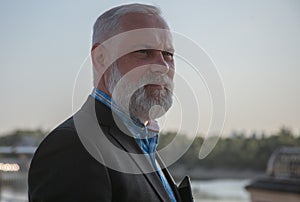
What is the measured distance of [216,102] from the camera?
0.86m

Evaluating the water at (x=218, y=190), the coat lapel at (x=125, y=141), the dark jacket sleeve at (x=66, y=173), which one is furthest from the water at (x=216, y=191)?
the dark jacket sleeve at (x=66, y=173)

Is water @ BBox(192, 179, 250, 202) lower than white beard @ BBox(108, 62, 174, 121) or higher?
lower

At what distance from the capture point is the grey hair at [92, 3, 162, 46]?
70cm

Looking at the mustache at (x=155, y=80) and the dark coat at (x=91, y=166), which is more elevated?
the mustache at (x=155, y=80)

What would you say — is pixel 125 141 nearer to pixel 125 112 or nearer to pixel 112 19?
pixel 125 112

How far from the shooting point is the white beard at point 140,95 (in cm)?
68

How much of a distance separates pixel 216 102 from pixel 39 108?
2.22 m

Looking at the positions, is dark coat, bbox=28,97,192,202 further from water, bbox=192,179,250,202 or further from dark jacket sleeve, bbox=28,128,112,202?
water, bbox=192,179,250,202

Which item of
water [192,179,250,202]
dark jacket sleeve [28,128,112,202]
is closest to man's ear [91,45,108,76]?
dark jacket sleeve [28,128,112,202]

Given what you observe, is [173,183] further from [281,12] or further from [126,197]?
[281,12]

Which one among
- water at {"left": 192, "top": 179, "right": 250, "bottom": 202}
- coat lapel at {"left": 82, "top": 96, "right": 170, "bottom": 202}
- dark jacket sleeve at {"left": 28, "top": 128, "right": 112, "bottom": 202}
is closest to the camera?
dark jacket sleeve at {"left": 28, "top": 128, "right": 112, "bottom": 202}

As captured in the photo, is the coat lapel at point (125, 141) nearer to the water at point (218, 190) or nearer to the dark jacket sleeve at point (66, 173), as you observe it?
the dark jacket sleeve at point (66, 173)

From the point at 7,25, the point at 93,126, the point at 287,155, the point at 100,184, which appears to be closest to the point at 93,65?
the point at 93,126

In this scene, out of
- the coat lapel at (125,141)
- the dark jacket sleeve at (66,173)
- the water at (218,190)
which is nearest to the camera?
the dark jacket sleeve at (66,173)
